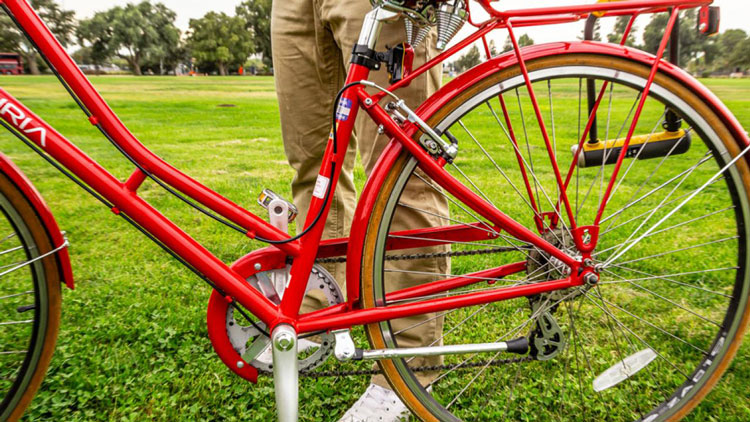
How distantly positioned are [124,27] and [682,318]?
49.3 m

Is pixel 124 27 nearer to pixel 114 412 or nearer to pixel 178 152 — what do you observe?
pixel 178 152

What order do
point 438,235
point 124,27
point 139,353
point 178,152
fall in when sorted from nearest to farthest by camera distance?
point 438,235 < point 139,353 < point 178,152 < point 124,27

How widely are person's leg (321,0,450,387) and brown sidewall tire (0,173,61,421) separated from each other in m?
0.98

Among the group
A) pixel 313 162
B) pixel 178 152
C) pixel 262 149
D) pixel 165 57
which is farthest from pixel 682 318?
pixel 165 57

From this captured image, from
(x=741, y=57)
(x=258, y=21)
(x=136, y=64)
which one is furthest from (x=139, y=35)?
(x=741, y=57)

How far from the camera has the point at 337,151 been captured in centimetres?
130

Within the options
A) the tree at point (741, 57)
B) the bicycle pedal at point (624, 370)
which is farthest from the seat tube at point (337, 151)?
the tree at point (741, 57)

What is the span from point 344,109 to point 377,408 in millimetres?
1032

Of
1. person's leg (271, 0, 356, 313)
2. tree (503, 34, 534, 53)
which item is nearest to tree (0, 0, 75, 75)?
person's leg (271, 0, 356, 313)

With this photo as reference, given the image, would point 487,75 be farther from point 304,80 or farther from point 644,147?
point 304,80

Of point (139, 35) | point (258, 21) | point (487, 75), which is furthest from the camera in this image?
point (258, 21)

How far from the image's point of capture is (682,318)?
7.23 feet

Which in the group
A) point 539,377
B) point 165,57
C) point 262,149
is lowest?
point 539,377

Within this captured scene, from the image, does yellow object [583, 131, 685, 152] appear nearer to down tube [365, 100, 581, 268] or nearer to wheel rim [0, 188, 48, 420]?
down tube [365, 100, 581, 268]
